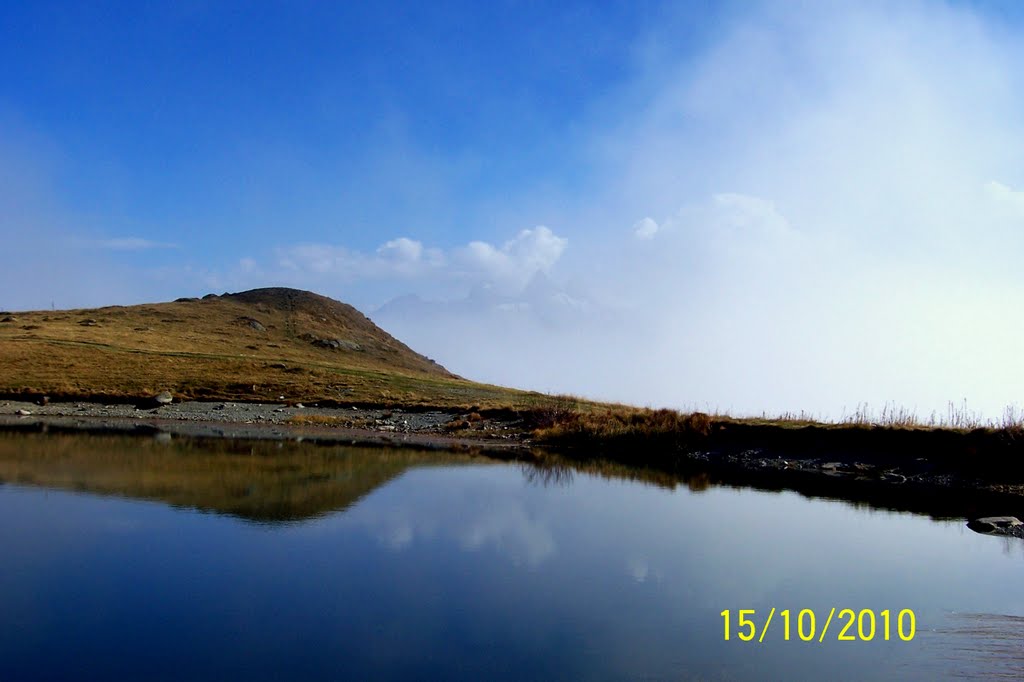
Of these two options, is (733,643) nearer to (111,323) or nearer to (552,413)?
(552,413)

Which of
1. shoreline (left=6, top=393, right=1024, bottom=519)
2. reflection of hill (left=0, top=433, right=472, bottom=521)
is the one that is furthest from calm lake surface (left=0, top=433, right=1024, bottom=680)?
shoreline (left=6, top=393, right=1024, bottom=519)

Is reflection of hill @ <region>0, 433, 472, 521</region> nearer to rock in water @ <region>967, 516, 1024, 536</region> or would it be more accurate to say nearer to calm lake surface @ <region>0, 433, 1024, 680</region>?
→ calm lake surface @ <region>0, 433, 1024, 680</region>

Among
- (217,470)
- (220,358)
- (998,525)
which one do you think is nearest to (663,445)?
(998,525)

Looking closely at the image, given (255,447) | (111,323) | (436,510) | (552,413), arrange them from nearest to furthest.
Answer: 1. (436,510)
2. (255,447)
3. (552,413)
4. (111,323)

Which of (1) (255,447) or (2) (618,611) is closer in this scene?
(2) (618,611)

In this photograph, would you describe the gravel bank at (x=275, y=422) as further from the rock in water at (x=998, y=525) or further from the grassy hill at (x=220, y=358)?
the rock in water at (x=998, y=525)

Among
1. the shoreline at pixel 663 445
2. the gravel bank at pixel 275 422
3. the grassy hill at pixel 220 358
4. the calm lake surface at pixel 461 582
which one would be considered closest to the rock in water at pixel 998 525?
the calm lake surface at pixel 461 582

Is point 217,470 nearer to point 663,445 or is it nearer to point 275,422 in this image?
point 275,422

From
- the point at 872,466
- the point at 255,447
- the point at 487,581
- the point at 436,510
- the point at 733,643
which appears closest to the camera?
the point at 733,643

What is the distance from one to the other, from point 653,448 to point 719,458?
11.2 ft

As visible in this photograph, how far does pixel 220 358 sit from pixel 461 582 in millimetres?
49243

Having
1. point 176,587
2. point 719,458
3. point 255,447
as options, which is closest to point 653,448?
point 719,458

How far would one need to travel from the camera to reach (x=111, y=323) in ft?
231

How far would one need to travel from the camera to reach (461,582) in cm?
1287
